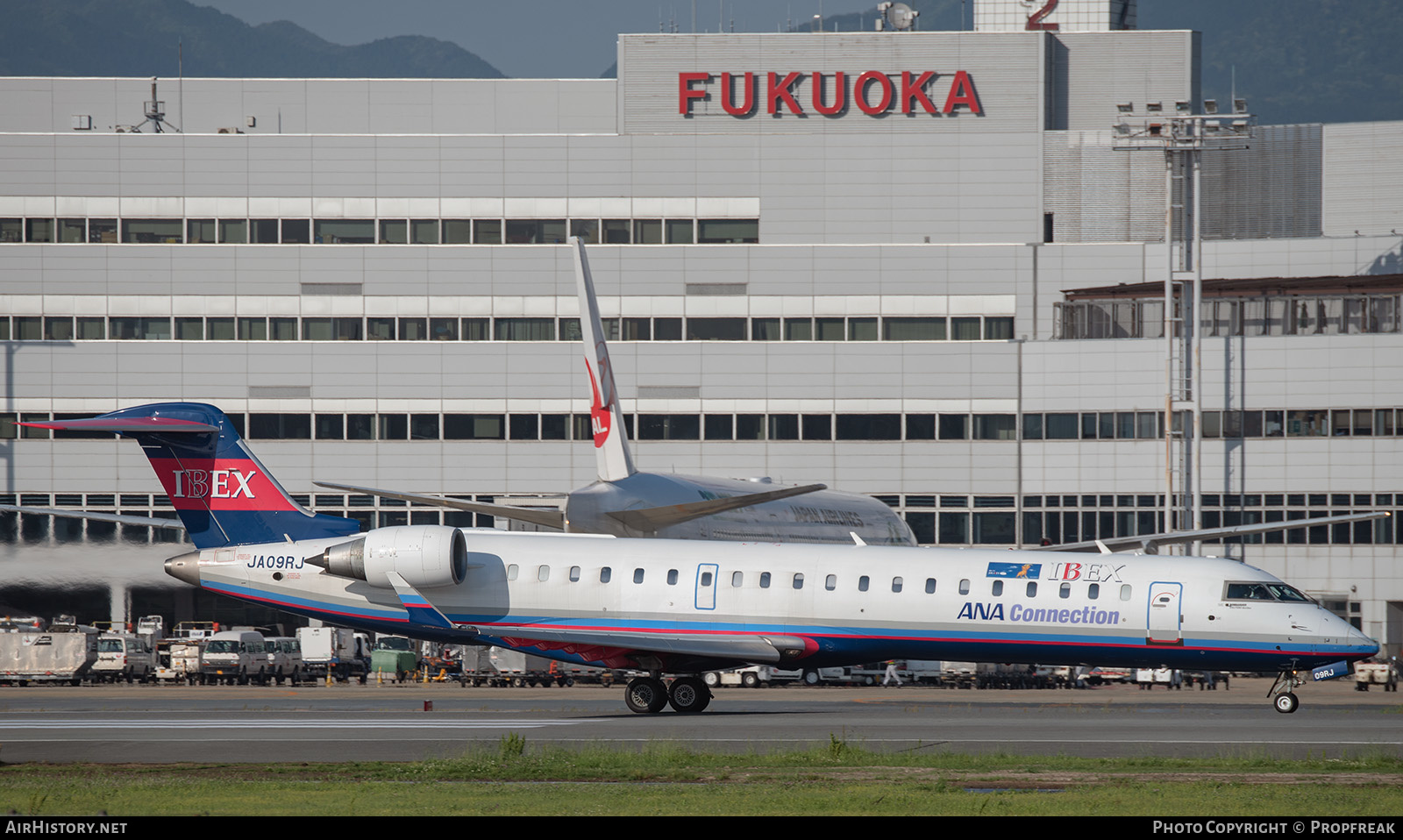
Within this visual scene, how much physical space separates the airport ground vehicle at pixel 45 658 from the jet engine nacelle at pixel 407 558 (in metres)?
20.3

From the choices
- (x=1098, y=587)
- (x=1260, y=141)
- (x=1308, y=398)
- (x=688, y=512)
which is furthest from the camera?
(x=1260, y=141)

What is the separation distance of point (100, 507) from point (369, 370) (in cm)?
1324

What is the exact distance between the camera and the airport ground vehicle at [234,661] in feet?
164

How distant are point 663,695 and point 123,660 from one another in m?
26.6

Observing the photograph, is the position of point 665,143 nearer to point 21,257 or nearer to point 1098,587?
point 21,257

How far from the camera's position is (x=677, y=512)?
42.6 metres

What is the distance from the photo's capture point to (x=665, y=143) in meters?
72.0

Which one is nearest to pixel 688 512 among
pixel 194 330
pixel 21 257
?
pixel 194 330

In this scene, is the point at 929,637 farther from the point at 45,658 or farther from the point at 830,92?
the point at 830,92

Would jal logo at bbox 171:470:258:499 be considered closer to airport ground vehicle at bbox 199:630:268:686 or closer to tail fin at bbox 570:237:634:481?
tail fin at bbox 570:237:634:481

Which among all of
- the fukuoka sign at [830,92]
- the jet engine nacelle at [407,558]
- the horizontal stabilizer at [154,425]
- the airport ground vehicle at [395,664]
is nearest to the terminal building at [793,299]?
the fukuoka sign at [830,92]

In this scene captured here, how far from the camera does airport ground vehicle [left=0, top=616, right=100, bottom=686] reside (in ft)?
156

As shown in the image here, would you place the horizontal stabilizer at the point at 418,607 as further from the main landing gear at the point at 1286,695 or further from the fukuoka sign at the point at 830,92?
the fukuoka sign at the point at 830,92

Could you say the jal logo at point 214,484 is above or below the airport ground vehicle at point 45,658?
above
